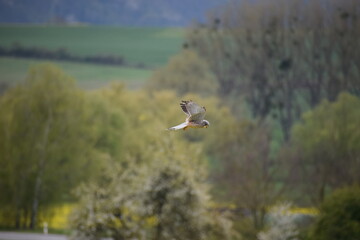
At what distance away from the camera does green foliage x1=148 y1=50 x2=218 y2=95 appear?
89000 mm

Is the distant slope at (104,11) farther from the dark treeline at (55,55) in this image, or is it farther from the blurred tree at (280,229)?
the blurred tree at (280,229)

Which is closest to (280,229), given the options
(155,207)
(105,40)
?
(155,207)

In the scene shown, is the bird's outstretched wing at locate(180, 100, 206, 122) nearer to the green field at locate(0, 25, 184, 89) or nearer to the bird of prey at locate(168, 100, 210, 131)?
the bird of prey at locate(168, 100, 210, 131)

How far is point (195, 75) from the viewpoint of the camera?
90.4 meters

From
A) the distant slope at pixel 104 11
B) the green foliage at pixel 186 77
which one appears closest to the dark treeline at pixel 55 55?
the green foliage at pixel 186 77

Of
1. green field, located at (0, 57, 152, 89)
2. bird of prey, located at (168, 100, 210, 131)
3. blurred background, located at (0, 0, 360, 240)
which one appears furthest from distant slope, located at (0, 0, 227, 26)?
bird of prey, located at (168, 100, 210, 131)

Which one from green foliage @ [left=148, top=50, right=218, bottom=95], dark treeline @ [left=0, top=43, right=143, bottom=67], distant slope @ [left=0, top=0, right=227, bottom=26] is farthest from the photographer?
distant slope @ [left=0, top=0, right=227, bottom=26]

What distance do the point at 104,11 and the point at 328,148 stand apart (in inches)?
3359

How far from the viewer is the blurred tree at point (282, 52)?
8194 centimetres

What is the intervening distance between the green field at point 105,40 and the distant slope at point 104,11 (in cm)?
495

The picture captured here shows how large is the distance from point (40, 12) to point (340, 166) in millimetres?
86257

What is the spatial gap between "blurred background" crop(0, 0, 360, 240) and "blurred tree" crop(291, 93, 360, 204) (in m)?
0.17

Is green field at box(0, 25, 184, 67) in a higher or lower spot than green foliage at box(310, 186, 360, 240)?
higher

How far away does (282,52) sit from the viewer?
303 ft
